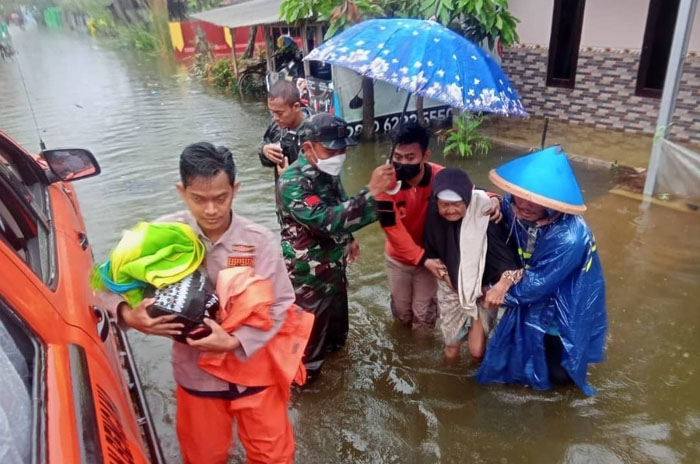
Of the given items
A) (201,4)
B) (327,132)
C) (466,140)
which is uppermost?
(201,4)

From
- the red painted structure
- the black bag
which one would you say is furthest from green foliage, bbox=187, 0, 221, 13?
the black bag

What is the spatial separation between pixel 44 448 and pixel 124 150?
27.7 feet

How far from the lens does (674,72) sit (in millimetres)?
5223

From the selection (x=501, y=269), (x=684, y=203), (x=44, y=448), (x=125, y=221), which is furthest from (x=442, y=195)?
(x=125, y=221)

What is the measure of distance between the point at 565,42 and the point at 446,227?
682 cm

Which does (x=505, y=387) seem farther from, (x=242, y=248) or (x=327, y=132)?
(x=242, y=248)

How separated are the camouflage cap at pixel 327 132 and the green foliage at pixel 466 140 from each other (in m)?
4.77

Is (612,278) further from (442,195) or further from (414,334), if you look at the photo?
(442,195)

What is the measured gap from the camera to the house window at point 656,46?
730 cm

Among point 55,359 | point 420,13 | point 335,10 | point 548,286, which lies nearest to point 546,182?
point 548,286

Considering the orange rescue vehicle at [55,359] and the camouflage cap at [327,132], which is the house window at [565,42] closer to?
the camouflage cap at [327,132]

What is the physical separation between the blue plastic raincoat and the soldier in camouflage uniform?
84 cm

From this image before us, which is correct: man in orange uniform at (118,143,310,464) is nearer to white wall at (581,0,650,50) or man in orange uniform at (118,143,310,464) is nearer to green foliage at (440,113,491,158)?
green foliage at (440,113,491,158)

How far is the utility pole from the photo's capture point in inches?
199
